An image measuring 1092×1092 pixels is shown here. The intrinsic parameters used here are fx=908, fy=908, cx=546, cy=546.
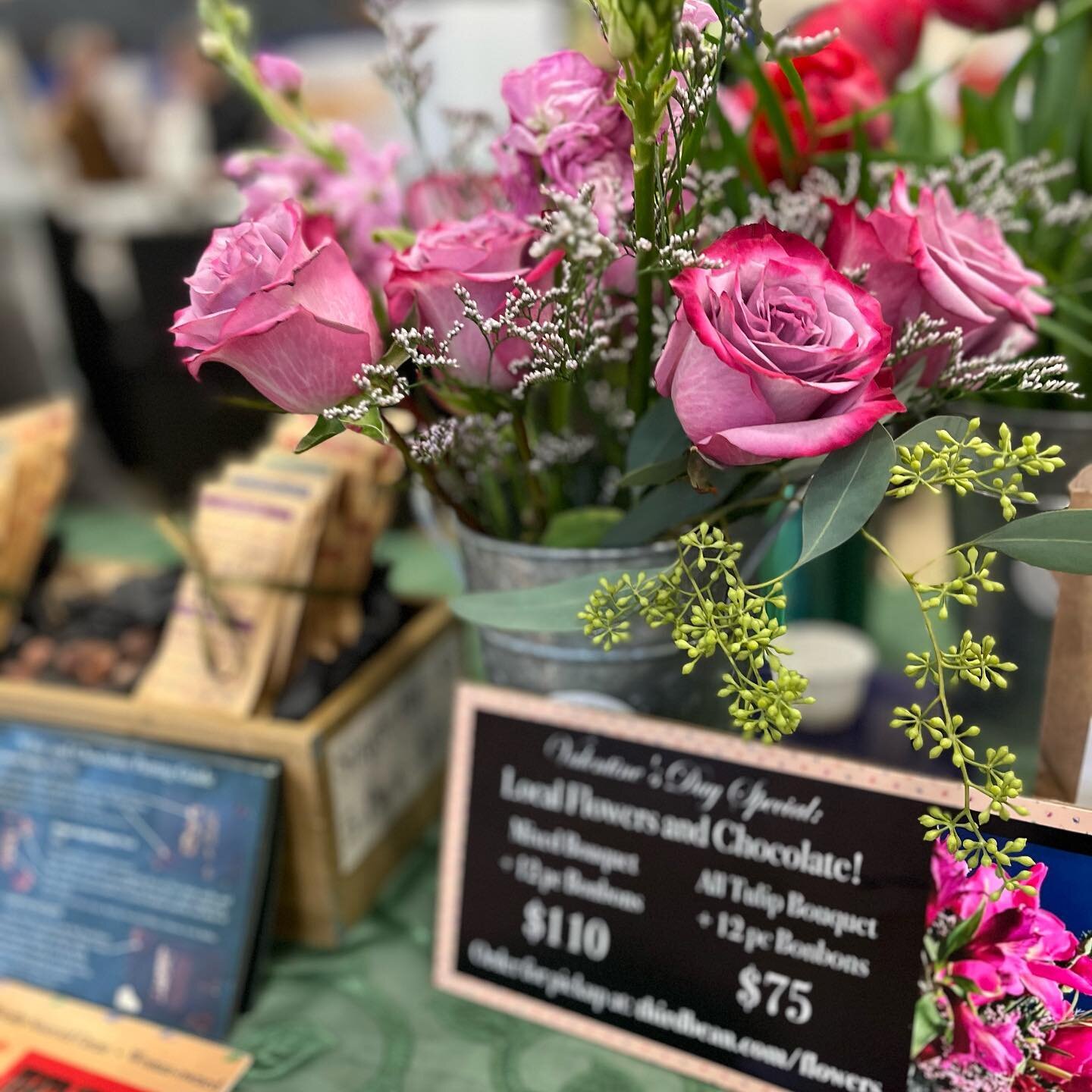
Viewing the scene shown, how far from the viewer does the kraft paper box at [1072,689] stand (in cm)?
45

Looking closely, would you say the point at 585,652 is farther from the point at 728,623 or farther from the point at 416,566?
the point at 416,566

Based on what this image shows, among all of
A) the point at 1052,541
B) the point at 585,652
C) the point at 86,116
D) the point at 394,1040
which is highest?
the point at 86,116

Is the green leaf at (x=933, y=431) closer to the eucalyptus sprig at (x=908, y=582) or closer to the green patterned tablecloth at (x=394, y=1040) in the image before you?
the eucalyptus sprig at (x=908, y=582)

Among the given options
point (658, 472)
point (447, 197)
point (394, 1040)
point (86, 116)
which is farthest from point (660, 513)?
point (86, 116)

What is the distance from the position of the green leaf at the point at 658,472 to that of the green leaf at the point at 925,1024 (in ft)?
0.97

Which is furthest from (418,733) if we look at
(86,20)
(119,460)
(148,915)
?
(86,20)

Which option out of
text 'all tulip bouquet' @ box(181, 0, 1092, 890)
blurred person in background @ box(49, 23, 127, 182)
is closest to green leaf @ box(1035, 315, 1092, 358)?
text 'all tulip bouquet' @ box(181, 0, 1092, 890)

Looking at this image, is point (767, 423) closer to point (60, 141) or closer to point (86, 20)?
point (60, 141)

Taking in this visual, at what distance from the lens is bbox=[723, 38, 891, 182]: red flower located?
547mm

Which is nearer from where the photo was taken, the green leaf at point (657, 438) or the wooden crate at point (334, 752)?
the green leaf at point (657, 438)

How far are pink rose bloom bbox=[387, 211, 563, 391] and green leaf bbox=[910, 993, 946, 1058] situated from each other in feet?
1.28

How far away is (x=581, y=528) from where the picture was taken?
20.7 inches

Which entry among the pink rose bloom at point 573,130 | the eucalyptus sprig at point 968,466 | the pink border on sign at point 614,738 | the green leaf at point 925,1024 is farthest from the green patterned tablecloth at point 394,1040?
the pink rose bloom at point 573,130

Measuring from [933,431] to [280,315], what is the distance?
29 centimetres
